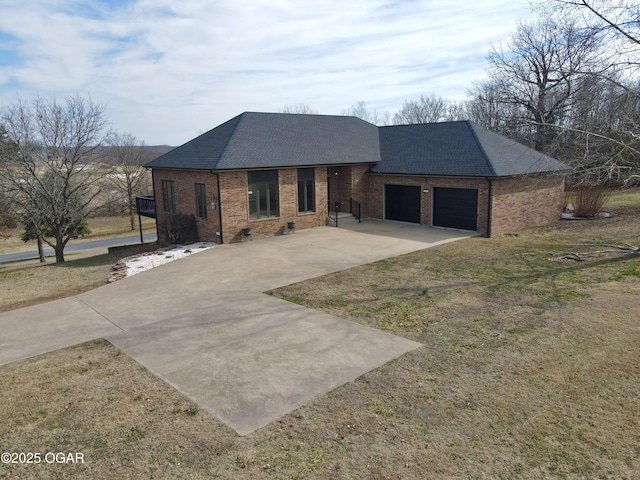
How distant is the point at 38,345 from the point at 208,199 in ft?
35.0

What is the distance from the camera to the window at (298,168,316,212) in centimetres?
2056

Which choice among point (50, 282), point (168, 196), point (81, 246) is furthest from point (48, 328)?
point (81, 246)

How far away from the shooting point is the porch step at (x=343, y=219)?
2181 cm

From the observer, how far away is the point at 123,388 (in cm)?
682

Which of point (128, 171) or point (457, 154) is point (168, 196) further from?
point (128, 171)

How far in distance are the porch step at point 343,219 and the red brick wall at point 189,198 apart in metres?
5.73

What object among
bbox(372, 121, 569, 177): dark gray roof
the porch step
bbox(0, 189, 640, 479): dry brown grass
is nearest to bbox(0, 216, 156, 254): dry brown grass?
the porch step

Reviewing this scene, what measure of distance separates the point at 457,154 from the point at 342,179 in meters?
5.73

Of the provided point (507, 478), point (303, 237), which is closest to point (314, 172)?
point (303, 237)

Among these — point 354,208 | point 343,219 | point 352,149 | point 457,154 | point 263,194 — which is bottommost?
point 343,219

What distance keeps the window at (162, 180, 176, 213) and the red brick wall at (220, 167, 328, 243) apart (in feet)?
15.7

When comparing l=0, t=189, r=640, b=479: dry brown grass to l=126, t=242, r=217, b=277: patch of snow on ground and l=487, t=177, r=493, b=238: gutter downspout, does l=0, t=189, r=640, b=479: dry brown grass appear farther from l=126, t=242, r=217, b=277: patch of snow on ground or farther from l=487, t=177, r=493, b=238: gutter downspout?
l=487, t=177, r=493, b=238: gutter downspout

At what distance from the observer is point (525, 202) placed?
792 inches

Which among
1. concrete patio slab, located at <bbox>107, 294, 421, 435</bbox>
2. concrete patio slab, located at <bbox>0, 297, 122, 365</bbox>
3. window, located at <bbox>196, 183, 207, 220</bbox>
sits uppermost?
window, located at <bbox>196, 183, 207, 220</bbox>
